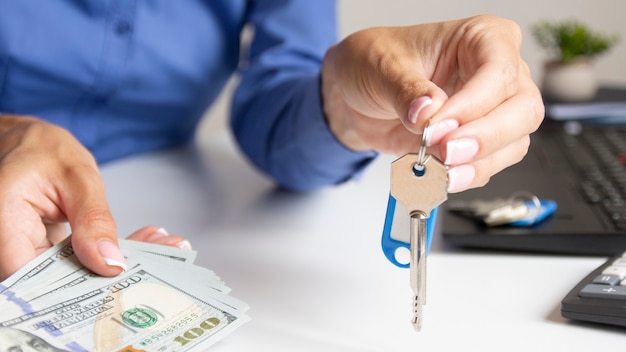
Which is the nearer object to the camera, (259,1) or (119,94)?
(119,94)

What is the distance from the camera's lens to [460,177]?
1.58 feet

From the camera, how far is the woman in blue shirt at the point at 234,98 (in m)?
0.51

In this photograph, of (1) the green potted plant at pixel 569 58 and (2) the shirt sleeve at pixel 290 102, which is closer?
(2) the shirt sleeve at pixel 290 102

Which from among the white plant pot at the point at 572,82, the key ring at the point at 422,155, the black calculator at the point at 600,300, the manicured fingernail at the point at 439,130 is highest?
the white plant pot at the point at 572,82

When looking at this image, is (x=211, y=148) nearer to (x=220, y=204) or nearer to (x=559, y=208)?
(x=220, y=204)

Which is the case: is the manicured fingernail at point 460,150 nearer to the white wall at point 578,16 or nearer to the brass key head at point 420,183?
the brass key head at point 420,183

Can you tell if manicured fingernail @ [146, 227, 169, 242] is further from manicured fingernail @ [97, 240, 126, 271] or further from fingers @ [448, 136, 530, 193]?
fingers @ [448, 136, 530, 193]

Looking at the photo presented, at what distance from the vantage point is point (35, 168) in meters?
0.59

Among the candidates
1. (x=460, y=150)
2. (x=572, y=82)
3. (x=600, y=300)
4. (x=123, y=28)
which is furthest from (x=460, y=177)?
(x=572, y=82)

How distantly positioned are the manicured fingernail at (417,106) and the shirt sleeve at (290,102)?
335 mm

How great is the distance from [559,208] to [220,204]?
36 centimetres

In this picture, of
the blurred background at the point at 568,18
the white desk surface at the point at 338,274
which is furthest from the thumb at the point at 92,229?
the blurred background at the point at 568,18

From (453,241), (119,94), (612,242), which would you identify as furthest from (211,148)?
(612,242)

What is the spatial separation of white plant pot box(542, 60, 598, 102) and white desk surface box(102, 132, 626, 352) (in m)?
0.58
